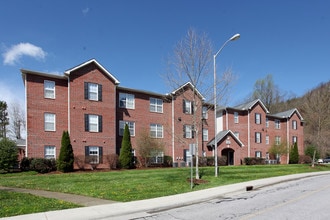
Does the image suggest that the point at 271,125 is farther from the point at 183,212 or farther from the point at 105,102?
the point at 183,212

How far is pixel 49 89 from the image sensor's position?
978 inches

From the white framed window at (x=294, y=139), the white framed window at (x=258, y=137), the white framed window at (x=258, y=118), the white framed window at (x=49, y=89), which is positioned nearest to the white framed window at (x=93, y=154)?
the white framed window at (x=49, y=89)

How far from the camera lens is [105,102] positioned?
27109 mm

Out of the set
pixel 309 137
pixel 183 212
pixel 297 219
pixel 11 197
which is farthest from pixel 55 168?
pixel 309 137

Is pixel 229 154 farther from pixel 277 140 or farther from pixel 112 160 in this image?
pixel 112 160

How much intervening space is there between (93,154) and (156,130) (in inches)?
Answer: 310

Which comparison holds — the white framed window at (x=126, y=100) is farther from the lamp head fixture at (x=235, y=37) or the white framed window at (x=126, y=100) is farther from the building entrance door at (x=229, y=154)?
the lamp head fixture at (x=235, y=37)

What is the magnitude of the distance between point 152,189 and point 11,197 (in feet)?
19.7

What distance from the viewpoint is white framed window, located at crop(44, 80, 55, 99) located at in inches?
971

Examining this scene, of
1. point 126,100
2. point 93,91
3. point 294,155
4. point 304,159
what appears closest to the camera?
point 93,91

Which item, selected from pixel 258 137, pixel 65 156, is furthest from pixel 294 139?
pixel 65 156

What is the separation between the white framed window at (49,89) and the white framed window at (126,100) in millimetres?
6630

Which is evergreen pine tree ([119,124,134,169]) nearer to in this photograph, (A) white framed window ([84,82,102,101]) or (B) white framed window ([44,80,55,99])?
(A) white framed window ([84,82,102,101])

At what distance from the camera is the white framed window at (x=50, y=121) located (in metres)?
24.5
